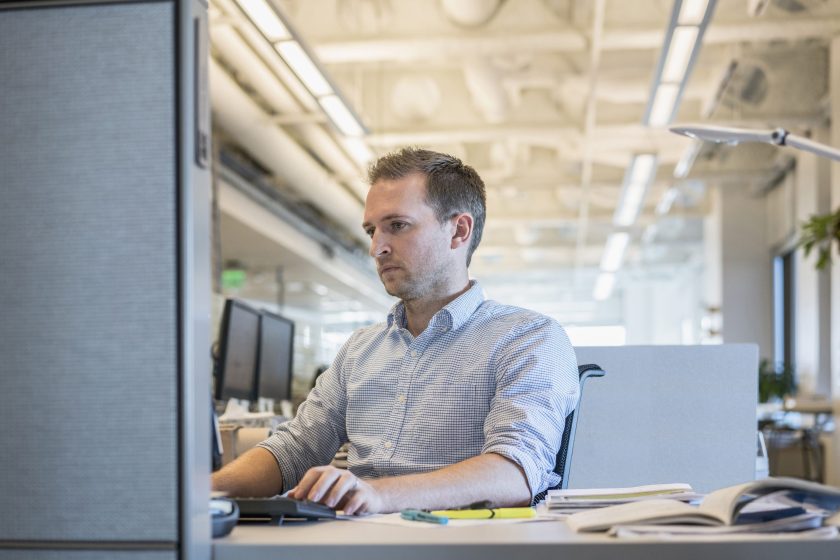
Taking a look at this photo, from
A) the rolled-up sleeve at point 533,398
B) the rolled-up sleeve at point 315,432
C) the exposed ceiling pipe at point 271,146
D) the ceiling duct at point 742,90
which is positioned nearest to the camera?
the rolled-up sleeve at point 533,398

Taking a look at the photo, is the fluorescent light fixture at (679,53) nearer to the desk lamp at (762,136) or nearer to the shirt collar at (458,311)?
the desk lamp at (762,136)

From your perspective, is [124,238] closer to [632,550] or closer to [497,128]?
[632,550]

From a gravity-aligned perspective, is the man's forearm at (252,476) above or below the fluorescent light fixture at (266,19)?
below

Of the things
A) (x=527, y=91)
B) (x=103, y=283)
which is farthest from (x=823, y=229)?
(x=103, y=283)

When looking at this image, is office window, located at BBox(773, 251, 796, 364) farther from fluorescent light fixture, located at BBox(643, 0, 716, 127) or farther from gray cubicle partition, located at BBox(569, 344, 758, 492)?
gray cubicle partition, located at BBox(569, 344, 758, 492)

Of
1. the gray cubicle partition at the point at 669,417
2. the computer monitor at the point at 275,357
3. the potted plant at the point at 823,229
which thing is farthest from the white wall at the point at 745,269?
the gray cubicle partition at the point at 669,417

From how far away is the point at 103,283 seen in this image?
1024 mm

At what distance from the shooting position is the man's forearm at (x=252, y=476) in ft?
5.80

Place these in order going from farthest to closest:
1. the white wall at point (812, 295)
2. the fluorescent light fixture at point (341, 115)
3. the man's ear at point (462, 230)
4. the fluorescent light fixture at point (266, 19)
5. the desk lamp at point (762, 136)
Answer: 1. the white wall at point (812, 295)
2. the fluorescent light fixture at point (341, 115)
3. the fluorescent light fixture at point (266, 19)
4. the desk lamp at point (762, 136)
5. the man's ear at point (462, 230)

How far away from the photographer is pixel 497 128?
334 inches

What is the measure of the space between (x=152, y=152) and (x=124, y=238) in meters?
0.09

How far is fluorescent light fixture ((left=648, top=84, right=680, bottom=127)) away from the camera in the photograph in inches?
225

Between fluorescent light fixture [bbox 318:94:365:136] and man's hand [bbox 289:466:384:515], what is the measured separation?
489cm

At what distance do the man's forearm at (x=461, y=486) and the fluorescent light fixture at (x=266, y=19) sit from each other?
341cm
